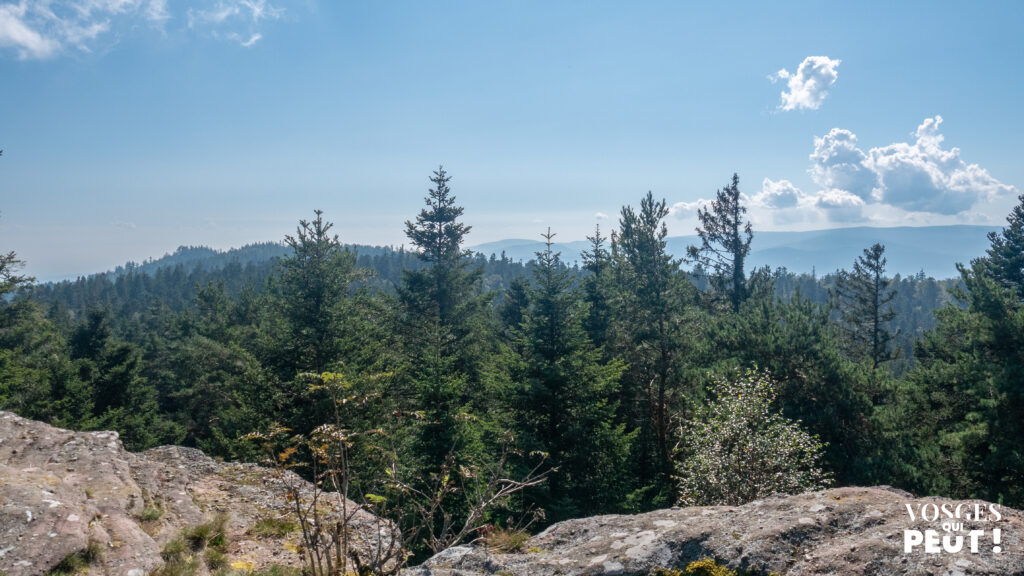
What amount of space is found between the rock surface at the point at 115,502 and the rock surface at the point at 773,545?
2.70 m

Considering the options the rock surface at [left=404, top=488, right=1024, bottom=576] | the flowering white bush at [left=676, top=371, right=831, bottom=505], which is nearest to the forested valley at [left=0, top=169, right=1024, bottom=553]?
the flowering white bush at [left=676, top=371, right=831, bottom=505]

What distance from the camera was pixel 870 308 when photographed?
3350cm

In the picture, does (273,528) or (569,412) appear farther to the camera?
(569,412)

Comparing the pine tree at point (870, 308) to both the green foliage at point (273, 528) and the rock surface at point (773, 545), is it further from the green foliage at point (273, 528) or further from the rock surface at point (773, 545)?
the green foliage at point (273, 528)

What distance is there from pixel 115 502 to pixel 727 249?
102 feet

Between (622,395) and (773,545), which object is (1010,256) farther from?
(773,545)

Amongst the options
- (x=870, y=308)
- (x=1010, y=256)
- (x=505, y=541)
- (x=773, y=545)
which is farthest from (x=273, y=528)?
(x=870, y=308)

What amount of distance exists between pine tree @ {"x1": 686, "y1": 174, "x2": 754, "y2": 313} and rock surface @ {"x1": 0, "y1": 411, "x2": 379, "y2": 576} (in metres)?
27.3

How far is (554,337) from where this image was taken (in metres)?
16.4

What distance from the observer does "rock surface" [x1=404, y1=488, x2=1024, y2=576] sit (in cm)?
321

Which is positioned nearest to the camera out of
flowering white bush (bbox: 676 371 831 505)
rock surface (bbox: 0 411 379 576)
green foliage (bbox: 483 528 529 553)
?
green foliage (bbox: 483 528 529 553)

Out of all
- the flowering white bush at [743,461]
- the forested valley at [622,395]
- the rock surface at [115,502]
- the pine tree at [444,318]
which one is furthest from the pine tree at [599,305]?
the rock surface at [115,502]

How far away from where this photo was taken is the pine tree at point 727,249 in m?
29.7

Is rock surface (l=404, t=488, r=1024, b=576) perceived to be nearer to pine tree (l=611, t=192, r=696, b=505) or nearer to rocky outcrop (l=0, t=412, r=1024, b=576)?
rocky outcrop (l=0, t=412, r=1024, b=576)
